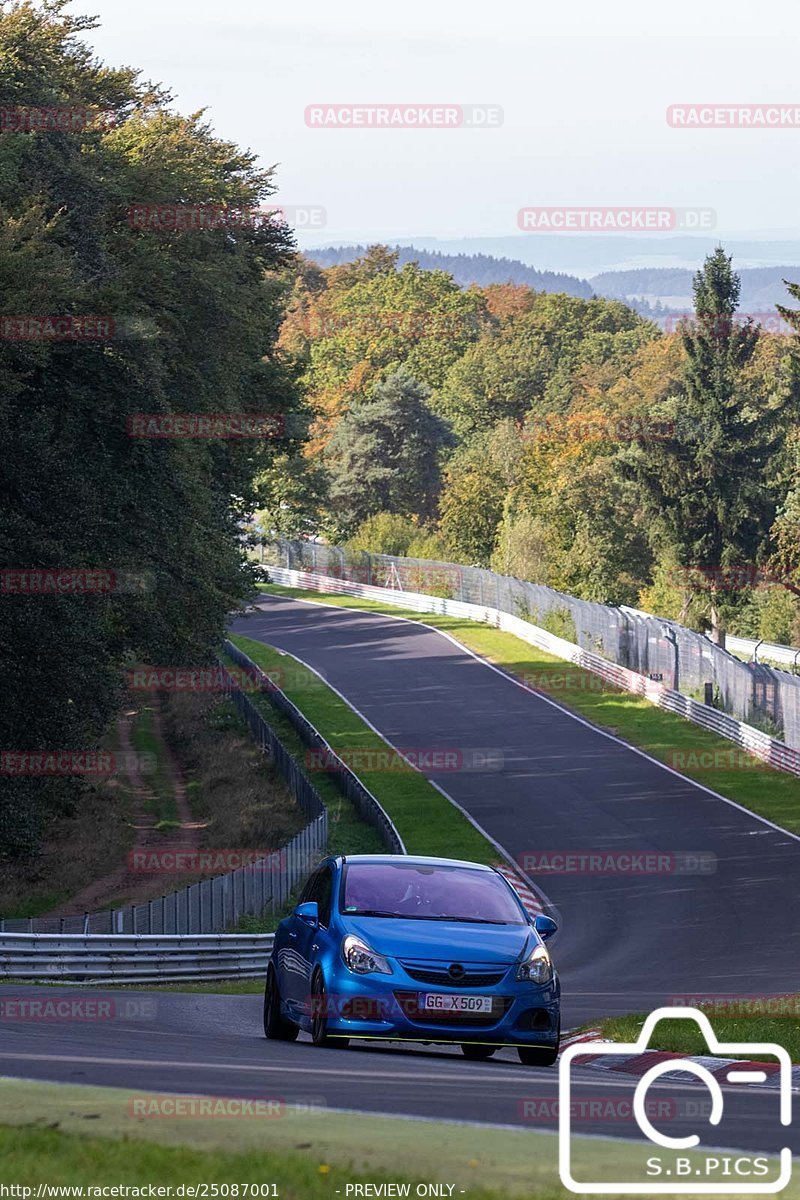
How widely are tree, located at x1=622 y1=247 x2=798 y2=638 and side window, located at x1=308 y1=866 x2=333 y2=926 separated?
232 ft

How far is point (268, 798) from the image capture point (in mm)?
44000

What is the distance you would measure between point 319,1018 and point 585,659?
184ft

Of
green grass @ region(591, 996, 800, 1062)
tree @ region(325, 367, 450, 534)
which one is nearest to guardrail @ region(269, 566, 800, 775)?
tree @ region(325, 367, 450, 534)

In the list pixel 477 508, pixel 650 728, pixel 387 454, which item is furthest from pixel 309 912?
pixel 387 454

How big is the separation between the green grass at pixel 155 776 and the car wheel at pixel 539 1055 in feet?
102

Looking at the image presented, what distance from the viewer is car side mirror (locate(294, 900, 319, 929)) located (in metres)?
13.4

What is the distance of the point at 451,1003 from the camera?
1239 centimetres

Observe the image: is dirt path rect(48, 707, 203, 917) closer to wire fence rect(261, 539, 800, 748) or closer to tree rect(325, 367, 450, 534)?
wire fence rect(261, 539, 800, 748)

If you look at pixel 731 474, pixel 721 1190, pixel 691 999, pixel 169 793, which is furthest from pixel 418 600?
pixel 721 1190

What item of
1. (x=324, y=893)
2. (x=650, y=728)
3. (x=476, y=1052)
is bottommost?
(x=650, y=728)

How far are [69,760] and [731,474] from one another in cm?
5927

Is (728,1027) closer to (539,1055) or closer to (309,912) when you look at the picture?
(539,1055)

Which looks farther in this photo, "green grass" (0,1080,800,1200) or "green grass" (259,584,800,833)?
"green grass" (259,584,800,833)

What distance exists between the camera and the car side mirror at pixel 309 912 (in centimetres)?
1335
